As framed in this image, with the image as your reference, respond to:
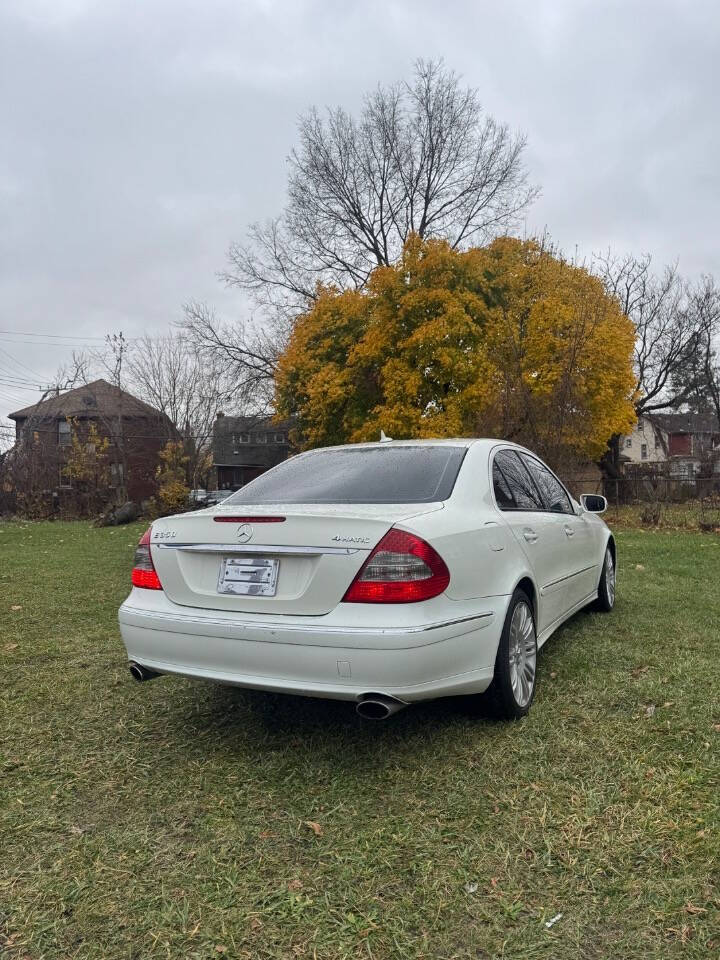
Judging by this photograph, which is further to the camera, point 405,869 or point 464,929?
point 405,869

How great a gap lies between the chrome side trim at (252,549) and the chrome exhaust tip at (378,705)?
57cm

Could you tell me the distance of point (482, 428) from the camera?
54.2 feet

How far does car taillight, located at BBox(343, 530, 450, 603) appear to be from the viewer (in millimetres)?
2746

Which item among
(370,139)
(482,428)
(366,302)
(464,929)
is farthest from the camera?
(370,139)

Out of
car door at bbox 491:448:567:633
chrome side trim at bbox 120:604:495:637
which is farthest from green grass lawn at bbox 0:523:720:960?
chrome side trim at bbox 120:604:495:637

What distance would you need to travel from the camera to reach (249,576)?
2971 millimetres

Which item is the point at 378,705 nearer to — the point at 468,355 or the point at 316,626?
the point at 316,626

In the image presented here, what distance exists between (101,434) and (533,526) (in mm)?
29426

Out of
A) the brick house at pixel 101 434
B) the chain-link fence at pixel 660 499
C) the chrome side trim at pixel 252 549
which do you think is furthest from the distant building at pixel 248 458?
the chrome side trim at pixel 252 549

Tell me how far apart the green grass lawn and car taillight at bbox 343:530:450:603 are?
819 mm

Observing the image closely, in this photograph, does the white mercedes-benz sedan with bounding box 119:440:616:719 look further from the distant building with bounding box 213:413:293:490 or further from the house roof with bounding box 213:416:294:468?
the distant building with bounding box 213:413:293:490

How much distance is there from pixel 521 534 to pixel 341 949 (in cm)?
227

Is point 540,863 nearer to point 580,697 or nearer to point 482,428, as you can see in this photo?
point 580,697

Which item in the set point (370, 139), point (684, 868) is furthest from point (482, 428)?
point (370, 139)
